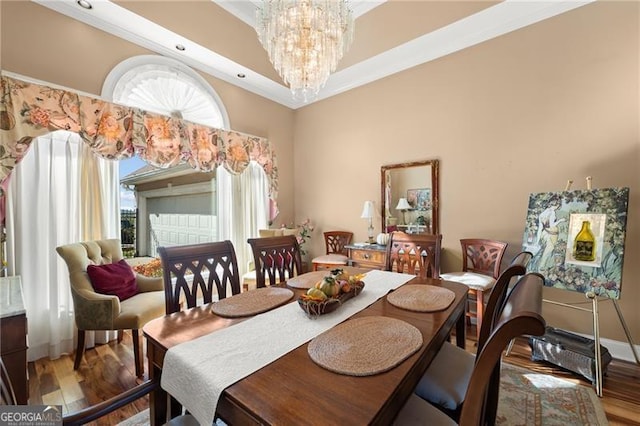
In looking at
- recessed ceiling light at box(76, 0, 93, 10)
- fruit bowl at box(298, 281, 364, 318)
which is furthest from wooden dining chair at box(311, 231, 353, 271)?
recessed ceiling light at box(76, 0, 93, 10)

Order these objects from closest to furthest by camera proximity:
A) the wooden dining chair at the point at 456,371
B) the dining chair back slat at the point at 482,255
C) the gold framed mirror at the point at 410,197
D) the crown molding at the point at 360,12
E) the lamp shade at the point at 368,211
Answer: the wooden dining chair at the point at 456,371
the crown molding at the point at 360,12
the dining chair back slat at the point at 482,255
the gold framed mirror at the point at 410,197
the lamp shade at the point at 368,211

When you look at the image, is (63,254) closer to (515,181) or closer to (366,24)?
(366,24)

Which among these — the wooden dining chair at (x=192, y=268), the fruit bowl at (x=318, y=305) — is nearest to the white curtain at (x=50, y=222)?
the wooden dining chair at (x=192, y=268)

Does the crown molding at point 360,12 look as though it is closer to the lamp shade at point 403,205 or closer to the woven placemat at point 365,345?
the lamp shade at point 403,205

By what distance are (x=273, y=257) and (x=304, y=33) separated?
1.72 m

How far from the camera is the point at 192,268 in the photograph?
160cm

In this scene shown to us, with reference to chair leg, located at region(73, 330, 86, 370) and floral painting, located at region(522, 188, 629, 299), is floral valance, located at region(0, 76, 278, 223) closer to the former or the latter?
chair leg, located at region(73, 330, 86, 370)

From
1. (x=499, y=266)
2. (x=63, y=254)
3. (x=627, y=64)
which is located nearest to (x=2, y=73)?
(x=63, y=254)

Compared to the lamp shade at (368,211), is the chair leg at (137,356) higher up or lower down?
lower down

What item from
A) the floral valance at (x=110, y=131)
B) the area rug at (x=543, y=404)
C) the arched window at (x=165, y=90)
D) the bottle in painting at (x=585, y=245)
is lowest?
the area rug at (x=543, y=404)

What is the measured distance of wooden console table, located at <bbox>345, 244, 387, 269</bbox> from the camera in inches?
124

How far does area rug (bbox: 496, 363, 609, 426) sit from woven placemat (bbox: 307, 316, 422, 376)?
1150 millimetres

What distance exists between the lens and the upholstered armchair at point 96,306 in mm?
2012

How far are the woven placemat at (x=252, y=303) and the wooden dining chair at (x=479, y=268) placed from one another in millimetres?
1749
